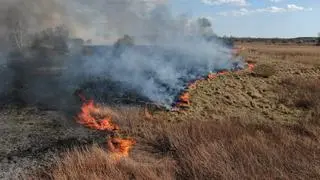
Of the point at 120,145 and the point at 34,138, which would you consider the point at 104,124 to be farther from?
the point at 34,138

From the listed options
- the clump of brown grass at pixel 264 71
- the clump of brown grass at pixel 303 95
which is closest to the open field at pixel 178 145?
the clump of brown grass at pixel 303 95

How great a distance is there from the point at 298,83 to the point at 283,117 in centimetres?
885

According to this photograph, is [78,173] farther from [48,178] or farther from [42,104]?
[42,104]

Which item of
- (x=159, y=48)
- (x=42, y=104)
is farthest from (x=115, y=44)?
(x=42, y=104)

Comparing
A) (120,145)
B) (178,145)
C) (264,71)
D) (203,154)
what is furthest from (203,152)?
(264,71)

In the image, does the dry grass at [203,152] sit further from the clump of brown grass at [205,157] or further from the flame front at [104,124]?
the flame front at [104,124]

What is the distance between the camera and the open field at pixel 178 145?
1141 cm

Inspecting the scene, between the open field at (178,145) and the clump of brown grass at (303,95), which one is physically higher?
the open field at (178,145)

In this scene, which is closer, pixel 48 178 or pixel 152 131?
pixel 48 178

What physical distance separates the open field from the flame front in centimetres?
31

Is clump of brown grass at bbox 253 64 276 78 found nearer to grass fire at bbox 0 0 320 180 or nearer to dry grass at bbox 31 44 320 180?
grass fire at bbox 0 0 320 180

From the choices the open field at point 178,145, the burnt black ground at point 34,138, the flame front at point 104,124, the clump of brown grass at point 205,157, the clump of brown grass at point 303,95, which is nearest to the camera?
the clump of brown grass at point 205,157

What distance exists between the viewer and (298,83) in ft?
96.0

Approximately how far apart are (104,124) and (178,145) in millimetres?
3882
